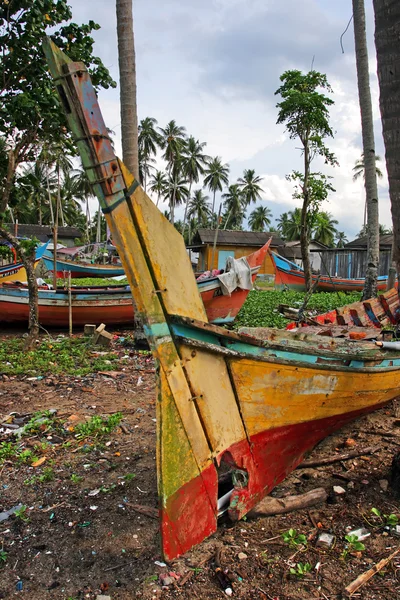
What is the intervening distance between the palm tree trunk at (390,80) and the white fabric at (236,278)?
622 cm

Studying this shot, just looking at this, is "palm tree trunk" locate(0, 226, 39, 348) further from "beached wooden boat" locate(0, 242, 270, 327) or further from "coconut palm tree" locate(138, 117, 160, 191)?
"coconut palm tree" locate(138, 117, 160, 191)

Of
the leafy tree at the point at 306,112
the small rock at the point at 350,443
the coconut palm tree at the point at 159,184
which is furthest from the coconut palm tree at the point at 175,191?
the small rock at the point at 350,443

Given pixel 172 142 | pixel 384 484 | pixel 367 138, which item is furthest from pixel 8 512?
pixel 172 142

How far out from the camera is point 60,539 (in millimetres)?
2629

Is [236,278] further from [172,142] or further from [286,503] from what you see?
[172,142]

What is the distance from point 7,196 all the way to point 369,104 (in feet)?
28.4

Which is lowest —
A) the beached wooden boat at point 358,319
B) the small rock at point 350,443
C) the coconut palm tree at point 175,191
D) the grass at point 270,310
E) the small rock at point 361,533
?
the small rock at point 361,533

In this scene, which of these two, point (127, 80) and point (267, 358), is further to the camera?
point (127, 80)

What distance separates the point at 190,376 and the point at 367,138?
32.4 feet

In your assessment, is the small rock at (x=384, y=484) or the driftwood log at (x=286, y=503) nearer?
the driftwood log at (x=286, y=503)

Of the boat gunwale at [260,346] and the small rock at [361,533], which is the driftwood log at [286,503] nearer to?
the small rock at [361,533]

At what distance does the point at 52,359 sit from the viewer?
653 cm

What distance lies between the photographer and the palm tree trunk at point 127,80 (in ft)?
22.2

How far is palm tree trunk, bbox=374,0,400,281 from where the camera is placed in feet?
9.02
